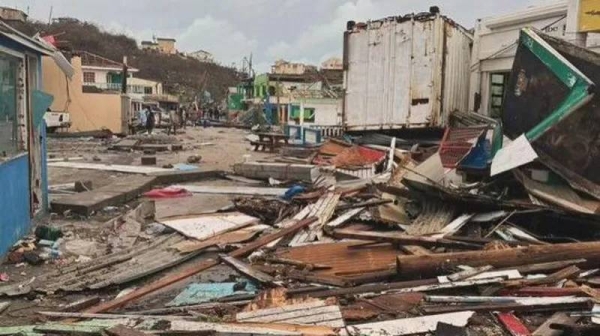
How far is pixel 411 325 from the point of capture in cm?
427

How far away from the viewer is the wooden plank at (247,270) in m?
5.46

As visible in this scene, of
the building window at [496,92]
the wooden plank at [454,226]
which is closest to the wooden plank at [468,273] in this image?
the wooden plank at [454,226]

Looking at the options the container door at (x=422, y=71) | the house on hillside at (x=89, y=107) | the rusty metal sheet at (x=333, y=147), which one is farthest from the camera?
the house on hillside at (x=89, y=107)

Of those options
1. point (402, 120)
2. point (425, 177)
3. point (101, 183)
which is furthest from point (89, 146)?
point (425, 177)

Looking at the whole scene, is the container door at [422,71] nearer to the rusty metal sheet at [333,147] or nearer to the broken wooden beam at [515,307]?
the rusty metal sheet at [333,147]

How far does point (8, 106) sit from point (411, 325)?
5826 millimetres

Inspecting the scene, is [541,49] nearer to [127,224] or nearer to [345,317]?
[345,317]

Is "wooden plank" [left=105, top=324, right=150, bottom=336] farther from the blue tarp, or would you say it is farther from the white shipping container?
the white shipping container

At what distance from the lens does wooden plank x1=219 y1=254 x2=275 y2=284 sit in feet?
17.9

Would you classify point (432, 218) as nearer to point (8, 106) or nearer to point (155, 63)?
point (8, 106)

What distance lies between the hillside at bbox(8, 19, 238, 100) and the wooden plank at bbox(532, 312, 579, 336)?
76.0 meters

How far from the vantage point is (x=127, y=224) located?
8242 mm

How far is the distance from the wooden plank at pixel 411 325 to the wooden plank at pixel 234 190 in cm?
660

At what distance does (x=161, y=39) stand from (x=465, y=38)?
119 m
